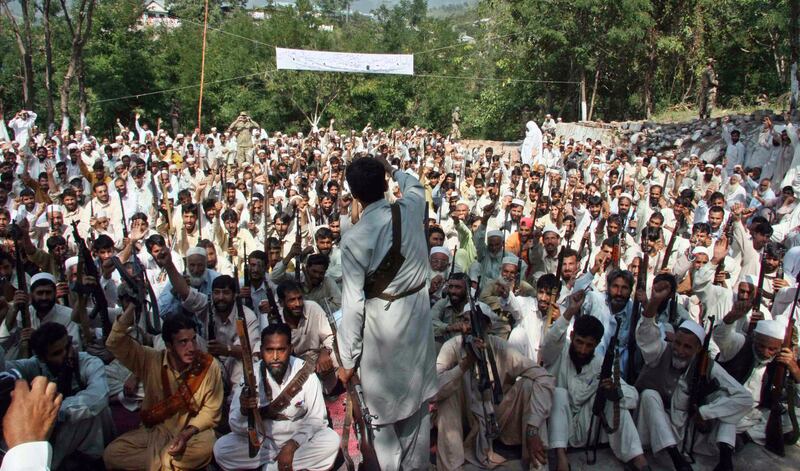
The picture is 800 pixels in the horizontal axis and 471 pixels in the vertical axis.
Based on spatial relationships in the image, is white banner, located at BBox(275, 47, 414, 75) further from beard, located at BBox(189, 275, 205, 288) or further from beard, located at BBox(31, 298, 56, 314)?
beard, located at BBox(31, 298, 56, 314)

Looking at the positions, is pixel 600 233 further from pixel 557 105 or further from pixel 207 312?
pixel 557 105

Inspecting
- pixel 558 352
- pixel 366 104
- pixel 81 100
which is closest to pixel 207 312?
pixel 558 352

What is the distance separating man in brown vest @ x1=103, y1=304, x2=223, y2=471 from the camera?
3.61 metres

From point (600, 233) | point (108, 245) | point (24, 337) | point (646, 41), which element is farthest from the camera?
point (646, 41)

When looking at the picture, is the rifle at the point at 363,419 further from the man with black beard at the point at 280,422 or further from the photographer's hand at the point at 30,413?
the photographer's hand at the point at 30,413

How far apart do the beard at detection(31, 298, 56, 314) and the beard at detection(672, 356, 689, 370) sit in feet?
14.6

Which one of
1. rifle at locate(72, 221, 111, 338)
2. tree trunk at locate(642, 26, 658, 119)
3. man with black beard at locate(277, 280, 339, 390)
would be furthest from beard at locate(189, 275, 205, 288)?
tree trunk at locate(642, 26, 658, 119)

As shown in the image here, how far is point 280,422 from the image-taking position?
3.87m

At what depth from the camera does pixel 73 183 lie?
340 inches

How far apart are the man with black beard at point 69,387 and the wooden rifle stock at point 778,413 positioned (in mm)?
4320

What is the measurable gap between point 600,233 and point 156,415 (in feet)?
17.9

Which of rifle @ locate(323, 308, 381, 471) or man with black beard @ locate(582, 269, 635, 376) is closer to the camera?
rifle @ locate(323, 308, 381, 471)

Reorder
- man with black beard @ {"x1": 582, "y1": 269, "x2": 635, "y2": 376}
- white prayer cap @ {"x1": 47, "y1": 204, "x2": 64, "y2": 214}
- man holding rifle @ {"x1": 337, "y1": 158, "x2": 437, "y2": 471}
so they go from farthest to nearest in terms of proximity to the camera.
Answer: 1. white prayer cap @ {"x1": 47, "y1": 204, "x2": 64, "y2": 214}
2. man with black beard @ {"x1": 582, "y1": 269, "x2": 635, "y2": 376}
3. man holding rifle @ {"x1": 337, "y1": 158, "x2": 437, "y2": 471}

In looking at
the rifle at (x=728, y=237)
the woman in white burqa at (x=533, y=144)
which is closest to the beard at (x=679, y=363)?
the rifle at (x=728, y=237)
